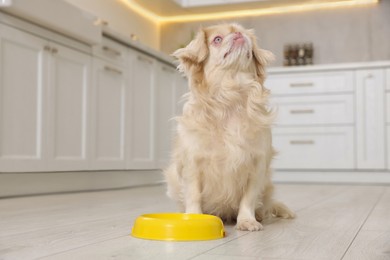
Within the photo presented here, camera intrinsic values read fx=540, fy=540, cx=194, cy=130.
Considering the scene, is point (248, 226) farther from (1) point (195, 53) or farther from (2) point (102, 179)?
(2) point (102, 179)

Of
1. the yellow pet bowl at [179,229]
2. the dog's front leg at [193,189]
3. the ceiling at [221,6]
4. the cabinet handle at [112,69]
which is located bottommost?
the yellow pet bowl at [179,229]

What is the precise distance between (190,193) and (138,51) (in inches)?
107

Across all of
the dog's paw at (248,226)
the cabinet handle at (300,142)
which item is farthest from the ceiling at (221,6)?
the dog's paw at (248,226)

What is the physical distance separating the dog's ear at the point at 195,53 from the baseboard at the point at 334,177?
10.6 feet

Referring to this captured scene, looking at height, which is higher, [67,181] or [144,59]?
[144,59]

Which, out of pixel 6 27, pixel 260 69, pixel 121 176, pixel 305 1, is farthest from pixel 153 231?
pixel 305 1

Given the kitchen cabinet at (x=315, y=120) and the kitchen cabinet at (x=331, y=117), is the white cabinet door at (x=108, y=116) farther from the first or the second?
the kitchen cabinet at (x=331, y=117)

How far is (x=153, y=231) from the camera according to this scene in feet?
4.53

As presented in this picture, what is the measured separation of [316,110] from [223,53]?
12.0 feet

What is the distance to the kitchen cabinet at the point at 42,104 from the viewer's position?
109 inches

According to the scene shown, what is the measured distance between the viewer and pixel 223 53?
1.67m

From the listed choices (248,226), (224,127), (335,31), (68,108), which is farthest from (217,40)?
(335,31)

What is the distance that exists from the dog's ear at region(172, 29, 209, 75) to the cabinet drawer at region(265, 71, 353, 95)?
3.60 m

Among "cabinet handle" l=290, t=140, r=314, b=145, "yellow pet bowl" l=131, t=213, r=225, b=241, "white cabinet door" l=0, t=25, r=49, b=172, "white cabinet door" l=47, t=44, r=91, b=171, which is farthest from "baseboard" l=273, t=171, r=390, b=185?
"yellow pet bowl" l=131, t=213, r=225, b=241
